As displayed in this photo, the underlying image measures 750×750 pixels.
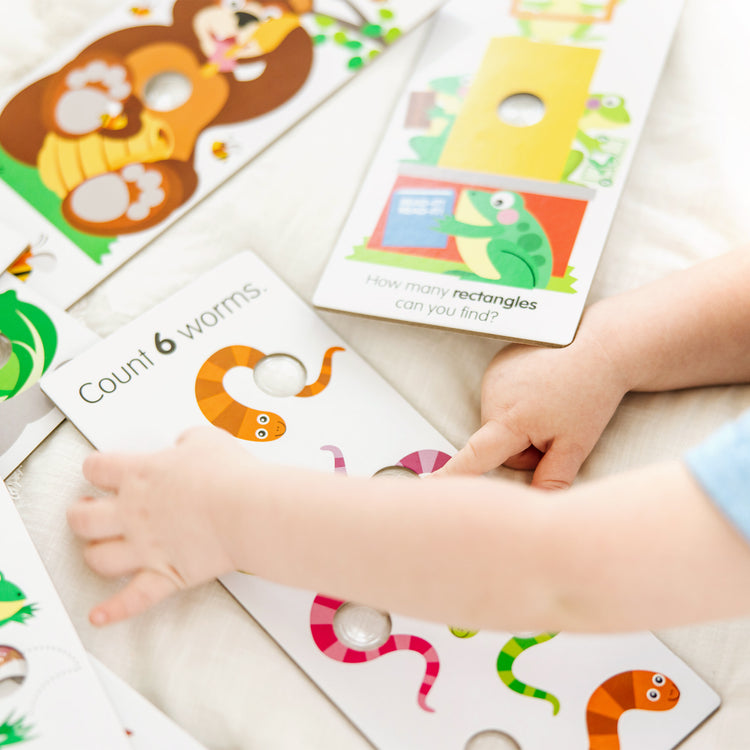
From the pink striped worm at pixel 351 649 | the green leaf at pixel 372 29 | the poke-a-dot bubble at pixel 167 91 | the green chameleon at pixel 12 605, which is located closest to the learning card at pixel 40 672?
the green chameleon at pixel 12 605

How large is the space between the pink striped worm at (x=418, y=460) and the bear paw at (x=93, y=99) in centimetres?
31

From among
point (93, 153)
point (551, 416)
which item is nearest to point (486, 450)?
point (551, 416)

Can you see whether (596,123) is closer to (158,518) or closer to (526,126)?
(526,126)

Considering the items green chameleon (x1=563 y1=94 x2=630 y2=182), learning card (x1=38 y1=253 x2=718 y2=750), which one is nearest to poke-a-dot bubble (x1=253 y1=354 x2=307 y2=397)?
learning card (x1=38 y1=253 x2=718 y2=750)

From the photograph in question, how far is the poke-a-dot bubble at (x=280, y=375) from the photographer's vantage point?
55 centimetres

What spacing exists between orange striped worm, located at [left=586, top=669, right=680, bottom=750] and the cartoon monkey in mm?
417

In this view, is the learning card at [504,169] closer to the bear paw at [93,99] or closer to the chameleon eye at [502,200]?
the chameleon eye at [502,200]

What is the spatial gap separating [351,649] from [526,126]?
38cm

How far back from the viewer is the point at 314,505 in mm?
409

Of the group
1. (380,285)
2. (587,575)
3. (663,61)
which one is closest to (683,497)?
(587,575)

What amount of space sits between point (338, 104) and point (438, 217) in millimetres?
145

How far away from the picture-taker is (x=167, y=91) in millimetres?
667

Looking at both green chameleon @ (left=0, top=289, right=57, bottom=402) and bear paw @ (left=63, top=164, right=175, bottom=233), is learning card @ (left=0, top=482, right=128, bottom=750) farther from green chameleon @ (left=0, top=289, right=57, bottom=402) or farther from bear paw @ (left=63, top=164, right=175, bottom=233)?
→ bear paw @ (left=63, top=164, right=175, bottom=233)

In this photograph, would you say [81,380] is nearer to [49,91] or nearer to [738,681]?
[49,91]
